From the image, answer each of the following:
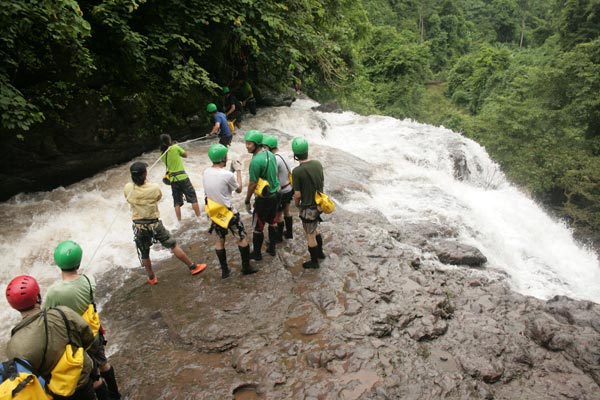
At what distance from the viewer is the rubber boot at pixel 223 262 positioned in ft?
17.6

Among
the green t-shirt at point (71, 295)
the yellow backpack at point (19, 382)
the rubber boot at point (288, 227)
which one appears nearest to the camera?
the yellow backpack at point (19, 382)

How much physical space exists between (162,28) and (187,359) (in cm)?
806

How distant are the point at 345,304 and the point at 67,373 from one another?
10.6ft

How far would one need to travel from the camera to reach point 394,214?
8195mm

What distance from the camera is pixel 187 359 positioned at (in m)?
4.18

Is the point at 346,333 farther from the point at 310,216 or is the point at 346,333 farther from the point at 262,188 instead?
the point at 262,188

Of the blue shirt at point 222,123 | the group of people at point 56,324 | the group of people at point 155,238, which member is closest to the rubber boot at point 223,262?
the group of people at point 155,238

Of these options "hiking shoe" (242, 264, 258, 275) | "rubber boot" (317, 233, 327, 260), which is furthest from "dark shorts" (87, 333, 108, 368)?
"rubber boot" (317, 233, 327, 260)

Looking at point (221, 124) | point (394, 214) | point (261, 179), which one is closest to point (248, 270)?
point (261, 179)

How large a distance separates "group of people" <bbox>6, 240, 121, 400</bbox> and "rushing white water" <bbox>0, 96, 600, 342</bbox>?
7.81 feet

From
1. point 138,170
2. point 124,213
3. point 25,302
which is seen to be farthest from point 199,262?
point 25,302

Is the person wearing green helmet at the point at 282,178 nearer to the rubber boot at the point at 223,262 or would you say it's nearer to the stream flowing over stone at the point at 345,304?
the stream flowing over stone at the point at 345,304

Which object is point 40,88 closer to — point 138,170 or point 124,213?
point 124,213

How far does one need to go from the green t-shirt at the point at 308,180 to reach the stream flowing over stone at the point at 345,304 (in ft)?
3.86
